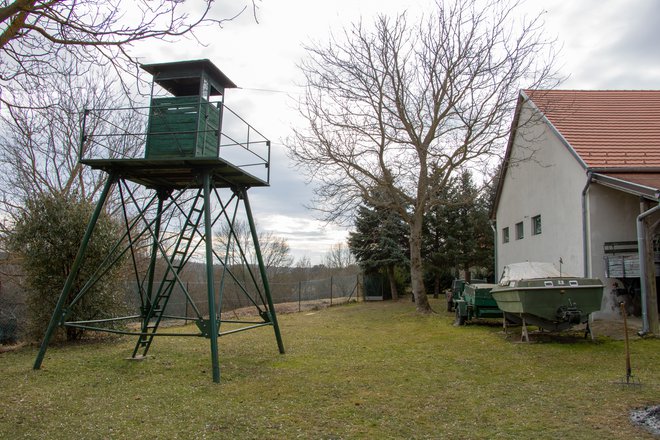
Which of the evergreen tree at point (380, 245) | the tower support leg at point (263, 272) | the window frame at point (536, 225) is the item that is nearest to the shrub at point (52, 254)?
the tower support leg at point (263, 272)

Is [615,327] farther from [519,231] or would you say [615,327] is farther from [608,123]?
[519,231]

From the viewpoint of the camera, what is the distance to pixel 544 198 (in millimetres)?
16484

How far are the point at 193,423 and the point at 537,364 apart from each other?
20.5ft

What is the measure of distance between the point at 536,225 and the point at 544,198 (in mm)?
1754

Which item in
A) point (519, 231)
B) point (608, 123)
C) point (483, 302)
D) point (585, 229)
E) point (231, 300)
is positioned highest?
point (608, 123)

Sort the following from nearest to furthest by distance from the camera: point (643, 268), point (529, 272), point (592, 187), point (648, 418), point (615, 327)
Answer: point (648, 418) < point (643, 268) < point (615, 327) < point (529, 272) < point (592, 187)

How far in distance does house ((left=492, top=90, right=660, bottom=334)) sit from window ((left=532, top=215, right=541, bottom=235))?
3 cm

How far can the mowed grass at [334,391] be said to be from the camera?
17.4 feet

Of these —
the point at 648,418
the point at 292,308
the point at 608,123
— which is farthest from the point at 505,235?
the point at 648,418

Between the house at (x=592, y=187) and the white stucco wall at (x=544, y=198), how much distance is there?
0.03m

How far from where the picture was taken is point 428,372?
8258 mm

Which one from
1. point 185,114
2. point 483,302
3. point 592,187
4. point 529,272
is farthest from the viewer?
point 483,302

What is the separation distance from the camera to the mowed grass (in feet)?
17.4

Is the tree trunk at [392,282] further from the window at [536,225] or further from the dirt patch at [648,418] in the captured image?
the dirt patch at [648,418]
